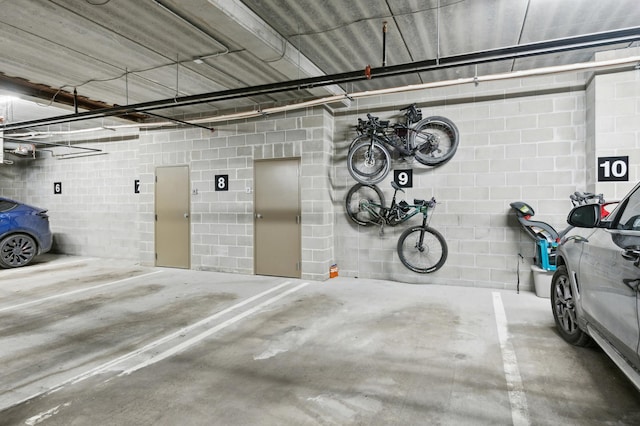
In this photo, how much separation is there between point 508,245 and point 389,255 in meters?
1.62

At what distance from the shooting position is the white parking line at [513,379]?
1896 millimetres

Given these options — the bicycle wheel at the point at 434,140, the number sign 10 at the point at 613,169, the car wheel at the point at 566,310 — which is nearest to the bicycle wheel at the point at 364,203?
the bicycle wheel at the point at 434,140

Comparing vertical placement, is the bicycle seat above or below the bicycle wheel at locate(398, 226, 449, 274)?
above

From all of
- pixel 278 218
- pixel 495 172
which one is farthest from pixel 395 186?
pixel 278 218

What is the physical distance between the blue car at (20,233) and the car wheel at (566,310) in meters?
8.40

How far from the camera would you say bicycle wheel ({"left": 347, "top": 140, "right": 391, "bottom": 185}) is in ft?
16.7

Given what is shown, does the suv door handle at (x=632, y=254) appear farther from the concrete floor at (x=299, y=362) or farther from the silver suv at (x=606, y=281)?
the concrete floor at (x=299, y=362)

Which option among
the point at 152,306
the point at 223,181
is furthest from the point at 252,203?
the point at 152,306

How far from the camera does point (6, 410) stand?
6.48 ft

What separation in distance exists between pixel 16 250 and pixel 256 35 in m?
6.42

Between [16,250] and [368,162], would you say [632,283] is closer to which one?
[368,162]

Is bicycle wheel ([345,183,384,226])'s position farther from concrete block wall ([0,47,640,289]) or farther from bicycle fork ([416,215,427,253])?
bicycle fork ([416,215,427,253])

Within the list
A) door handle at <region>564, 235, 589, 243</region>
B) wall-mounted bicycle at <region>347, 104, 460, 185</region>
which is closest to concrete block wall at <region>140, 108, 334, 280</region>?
wall-mounted bicycle at <region>347, 104, 460, 185</region>

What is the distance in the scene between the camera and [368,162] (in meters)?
5.20
